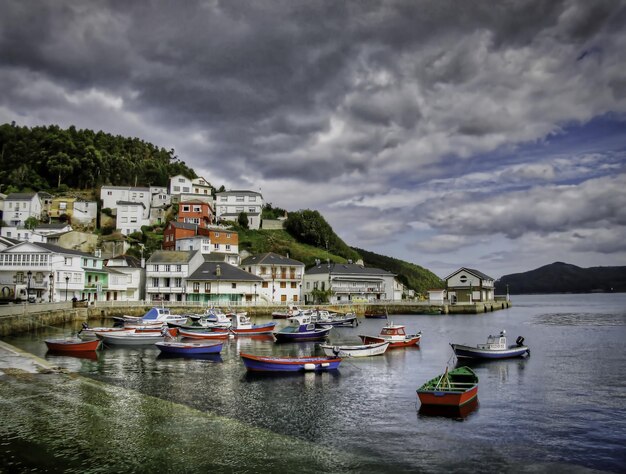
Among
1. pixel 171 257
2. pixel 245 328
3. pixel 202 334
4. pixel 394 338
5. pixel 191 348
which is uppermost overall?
Result: pixel 171 257

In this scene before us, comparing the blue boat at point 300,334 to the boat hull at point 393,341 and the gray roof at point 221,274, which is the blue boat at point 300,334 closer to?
the boat hull at point 393,341

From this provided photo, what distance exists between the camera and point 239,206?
433 feet

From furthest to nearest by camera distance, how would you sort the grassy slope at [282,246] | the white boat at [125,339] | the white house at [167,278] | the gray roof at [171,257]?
the grassy slope at [282,246], the gray roof at [171,257], the white house at [167,278], the white boat at [125,339]

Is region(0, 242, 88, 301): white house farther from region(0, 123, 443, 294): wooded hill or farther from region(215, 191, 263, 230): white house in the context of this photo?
region(215, 191, 263, 230): white house

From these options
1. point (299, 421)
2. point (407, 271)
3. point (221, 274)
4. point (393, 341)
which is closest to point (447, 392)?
point (299, 421)

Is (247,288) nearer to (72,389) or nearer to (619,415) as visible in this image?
(72,389)

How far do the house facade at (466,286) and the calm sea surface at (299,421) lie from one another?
245ft

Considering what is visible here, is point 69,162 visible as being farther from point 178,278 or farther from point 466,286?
point 466,286

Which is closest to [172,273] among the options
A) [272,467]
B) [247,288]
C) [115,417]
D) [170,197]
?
[247,288]

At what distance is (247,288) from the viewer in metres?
89.4

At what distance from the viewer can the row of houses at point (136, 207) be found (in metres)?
108

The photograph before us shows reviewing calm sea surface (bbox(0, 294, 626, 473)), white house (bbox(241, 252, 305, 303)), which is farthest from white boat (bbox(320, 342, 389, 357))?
white house (bbox(241, 252, 305, 303))

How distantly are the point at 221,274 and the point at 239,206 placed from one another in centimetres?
4755

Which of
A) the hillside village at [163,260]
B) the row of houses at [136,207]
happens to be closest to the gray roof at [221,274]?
the hillside village at [163,260]
